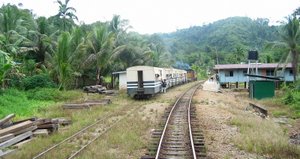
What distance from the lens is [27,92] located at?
2508cm

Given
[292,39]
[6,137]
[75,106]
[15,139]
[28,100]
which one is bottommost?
[15,139]

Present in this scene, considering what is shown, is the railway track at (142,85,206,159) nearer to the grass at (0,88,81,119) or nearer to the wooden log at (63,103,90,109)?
the wooden log at (63,103,90,109)

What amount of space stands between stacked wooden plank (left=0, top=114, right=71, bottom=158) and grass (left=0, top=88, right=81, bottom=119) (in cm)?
411

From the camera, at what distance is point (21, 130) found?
446 inches

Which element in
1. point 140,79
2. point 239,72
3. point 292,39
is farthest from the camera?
point 239,72

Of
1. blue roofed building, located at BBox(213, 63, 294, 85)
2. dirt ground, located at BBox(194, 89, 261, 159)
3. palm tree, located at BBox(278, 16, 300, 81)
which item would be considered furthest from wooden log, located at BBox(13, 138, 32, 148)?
blue roofed building, located at BBox(213, 63, 294, 85)

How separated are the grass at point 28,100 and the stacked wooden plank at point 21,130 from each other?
162 inches

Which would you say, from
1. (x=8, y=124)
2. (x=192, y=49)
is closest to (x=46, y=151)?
(x=8, y=124)

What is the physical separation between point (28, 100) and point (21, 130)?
1216 centimetres

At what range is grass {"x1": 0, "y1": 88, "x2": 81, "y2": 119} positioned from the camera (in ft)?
59.1

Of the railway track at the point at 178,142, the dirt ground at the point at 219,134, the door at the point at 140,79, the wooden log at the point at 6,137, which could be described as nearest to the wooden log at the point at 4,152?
the wooden log at the point at 6,137

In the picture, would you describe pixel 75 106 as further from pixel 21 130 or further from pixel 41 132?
pixel 21 130

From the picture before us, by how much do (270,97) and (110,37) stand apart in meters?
16.1

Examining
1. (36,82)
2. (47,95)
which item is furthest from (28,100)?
(36,82)
